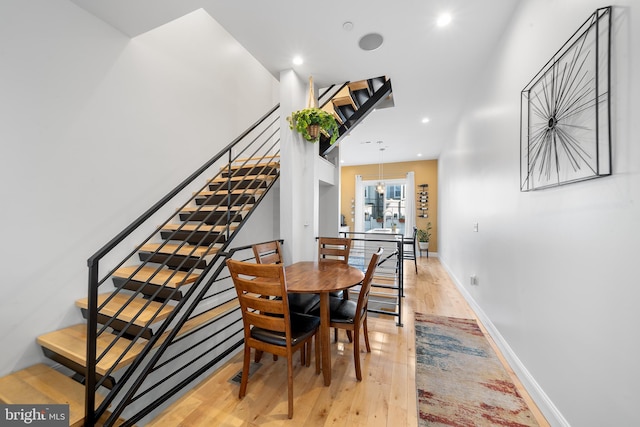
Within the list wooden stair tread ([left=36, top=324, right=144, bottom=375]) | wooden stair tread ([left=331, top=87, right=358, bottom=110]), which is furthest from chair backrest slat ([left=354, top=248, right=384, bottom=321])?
wooden stair tread ([left=331, top=87, right=358, bottom=110])

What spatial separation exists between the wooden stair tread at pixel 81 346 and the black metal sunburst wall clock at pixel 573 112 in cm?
294

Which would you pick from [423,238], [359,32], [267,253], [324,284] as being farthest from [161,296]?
[423,238]

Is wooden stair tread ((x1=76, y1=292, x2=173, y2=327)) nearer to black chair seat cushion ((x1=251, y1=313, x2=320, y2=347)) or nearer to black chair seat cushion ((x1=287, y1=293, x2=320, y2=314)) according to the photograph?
black chair seat cushion ((x1=251, y1=313, x2=320, y2=347))

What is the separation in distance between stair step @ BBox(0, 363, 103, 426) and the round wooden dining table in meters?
1.43

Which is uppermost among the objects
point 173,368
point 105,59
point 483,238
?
point 105,59

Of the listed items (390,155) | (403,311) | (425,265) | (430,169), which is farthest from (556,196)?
(430,169)

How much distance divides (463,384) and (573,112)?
1.98m

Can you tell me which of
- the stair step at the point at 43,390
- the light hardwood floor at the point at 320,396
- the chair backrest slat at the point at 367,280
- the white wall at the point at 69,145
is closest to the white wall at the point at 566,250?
the light hardwood floor at the point at 320,396

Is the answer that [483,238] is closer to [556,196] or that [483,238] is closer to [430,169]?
[556,196]

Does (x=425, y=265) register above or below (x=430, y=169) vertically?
below

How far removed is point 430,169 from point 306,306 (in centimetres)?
711

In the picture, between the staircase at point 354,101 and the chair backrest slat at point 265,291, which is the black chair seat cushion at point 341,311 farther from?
the staircase at point 354,101

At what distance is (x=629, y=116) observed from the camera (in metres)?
1.02

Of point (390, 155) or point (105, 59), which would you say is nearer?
point (105, 59)
